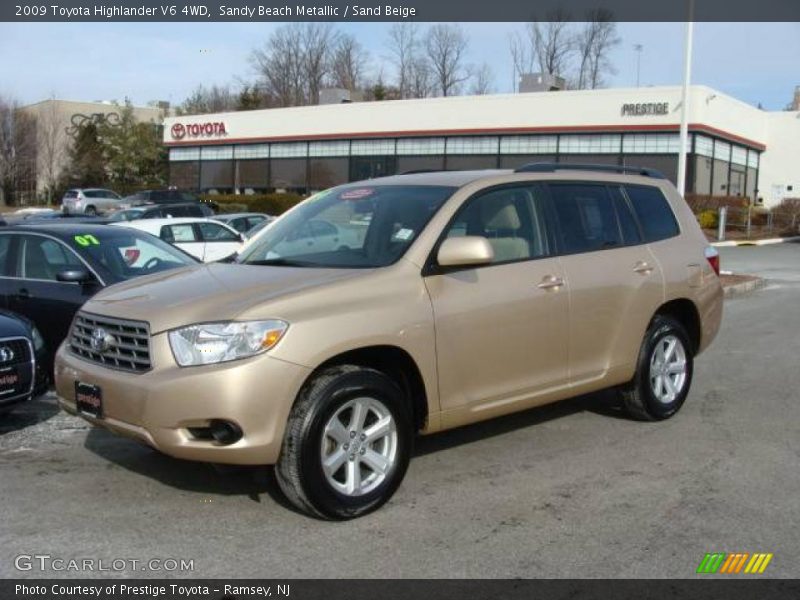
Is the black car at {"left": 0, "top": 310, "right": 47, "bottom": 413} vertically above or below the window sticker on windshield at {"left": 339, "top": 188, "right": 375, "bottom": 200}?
below

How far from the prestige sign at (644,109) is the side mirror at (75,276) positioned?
33.7 meters

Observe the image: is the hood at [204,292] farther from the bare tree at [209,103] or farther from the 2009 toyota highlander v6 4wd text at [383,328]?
the bare tree at [209,103]

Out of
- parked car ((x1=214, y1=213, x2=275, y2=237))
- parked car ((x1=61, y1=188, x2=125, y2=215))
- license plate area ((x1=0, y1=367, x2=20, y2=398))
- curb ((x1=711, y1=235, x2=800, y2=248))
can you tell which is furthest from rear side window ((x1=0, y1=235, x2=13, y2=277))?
parked car ((x1=61, y1=188, x2=125, y2=215))

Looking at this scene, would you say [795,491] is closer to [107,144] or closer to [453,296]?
[453,296]

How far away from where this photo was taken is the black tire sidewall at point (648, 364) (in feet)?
20.8

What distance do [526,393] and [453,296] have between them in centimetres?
92

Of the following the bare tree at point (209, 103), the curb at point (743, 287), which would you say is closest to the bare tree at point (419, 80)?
the bare tree at point (209, 103)

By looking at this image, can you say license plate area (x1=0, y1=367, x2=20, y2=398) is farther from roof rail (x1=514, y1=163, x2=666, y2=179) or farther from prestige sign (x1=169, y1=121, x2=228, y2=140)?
prestige sign (x1=169, y1=121, x2=228, y2=140)

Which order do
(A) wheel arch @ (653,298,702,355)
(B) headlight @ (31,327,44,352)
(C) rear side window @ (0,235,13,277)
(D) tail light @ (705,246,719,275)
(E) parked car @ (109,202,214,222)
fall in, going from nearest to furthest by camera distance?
1. (B) headlight @ (31,327,44,352)
2. (A) wheel arch @ (653,298,702,355)
3. (D) tail light @ (705,246,719,275)
4. (C) rear side window @ (0,235,13,277)
5. (E) parked car @ (109,202,214,222)

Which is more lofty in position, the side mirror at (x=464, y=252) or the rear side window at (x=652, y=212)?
the rear side window at (x=652, y=212)

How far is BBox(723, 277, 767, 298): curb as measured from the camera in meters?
15.8

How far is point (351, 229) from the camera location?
543 centimetres

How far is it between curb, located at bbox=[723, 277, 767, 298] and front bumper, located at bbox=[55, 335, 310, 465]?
12.9 metres

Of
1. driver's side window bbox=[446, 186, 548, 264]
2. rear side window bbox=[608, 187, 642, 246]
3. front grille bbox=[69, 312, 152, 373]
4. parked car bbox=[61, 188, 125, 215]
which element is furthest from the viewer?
parked car bbox=[61, 188, 125, 215]
